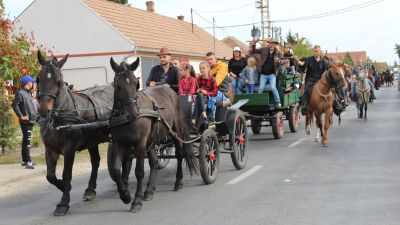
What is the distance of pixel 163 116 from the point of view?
854cm

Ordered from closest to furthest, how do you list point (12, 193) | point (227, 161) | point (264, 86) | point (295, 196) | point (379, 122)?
1. point (295, 196)
2. point (12, 193)
3. point (227, 161)
4. point (264, 86)
5. point (379, 122)

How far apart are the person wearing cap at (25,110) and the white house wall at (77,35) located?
1892 cm

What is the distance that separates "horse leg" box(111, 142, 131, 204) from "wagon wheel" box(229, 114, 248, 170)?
318 cm

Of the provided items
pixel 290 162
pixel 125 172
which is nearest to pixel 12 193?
pixel 125 172

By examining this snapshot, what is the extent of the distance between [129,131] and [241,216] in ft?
6.12

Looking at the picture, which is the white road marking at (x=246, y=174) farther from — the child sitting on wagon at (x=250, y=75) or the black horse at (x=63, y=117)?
the child sitting on wagon at (x=250, y=75)

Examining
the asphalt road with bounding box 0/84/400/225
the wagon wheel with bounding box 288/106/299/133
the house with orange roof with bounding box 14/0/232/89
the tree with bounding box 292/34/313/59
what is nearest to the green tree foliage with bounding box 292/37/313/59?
the tree with bounding box 292/34/313/59

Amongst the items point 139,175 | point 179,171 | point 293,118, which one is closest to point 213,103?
point 179,171

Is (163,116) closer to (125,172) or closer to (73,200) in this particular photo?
(125,172)

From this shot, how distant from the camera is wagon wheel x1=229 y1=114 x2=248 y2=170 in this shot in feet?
34.4

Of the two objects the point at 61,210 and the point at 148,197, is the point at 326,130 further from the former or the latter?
the point at 61,210

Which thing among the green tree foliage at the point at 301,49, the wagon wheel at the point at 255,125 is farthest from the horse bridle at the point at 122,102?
the green tree foliage at the point at 301,49

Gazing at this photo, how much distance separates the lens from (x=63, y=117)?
294 inches

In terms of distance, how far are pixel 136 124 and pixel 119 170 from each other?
65 centimetres
